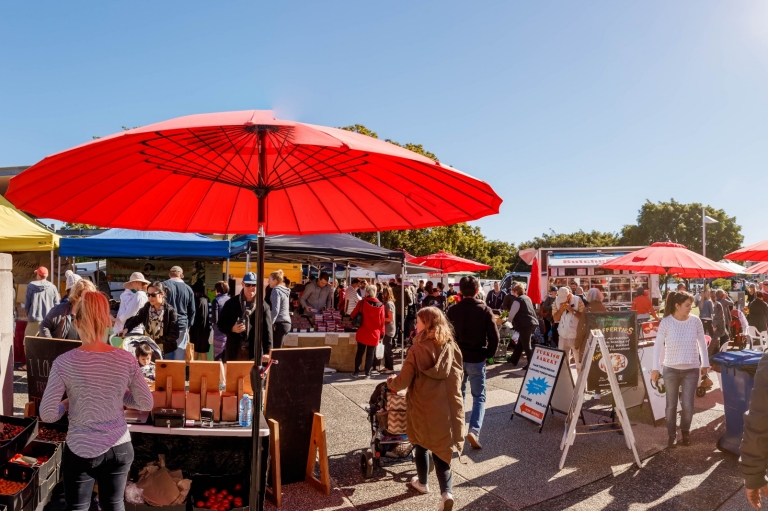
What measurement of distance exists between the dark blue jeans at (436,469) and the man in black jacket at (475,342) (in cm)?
134

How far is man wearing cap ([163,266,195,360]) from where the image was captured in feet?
24.9

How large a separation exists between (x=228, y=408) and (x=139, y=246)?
730 centimetres

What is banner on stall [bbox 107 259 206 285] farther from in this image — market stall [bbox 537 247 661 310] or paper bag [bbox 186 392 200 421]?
paper bag [bbox 186 392 200 421]

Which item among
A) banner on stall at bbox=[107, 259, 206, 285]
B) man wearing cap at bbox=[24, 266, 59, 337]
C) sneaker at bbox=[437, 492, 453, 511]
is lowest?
sneaker at bbox=[437, 492, 453, 511]

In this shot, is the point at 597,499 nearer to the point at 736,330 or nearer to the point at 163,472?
the point at 163,472

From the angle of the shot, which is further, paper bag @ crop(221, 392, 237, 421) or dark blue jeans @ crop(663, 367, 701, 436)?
dark blue jeans @ crop(663, 367, 701, 436)

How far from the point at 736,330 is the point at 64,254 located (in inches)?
659

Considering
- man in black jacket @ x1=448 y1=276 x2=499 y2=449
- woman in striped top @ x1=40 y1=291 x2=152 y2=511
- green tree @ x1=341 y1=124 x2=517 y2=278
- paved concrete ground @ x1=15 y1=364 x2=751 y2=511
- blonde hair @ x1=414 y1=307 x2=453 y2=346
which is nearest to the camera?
woman in striped top @ x1=40 y1=291 x2=152 y2=511

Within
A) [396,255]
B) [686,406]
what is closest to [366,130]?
[396,255]

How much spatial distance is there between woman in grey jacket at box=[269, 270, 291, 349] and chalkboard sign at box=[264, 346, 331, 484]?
3.70 meters

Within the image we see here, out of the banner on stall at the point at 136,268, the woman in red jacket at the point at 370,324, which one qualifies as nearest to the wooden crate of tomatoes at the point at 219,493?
the woman in red jacket at the point at 370,324

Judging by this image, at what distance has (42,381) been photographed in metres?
5.01

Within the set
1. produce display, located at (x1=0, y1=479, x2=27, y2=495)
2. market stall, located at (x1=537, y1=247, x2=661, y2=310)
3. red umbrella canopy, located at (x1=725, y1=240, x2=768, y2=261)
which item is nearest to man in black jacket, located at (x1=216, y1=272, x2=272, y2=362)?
produce display, located at (x1=0, y1=479, x2=27, y2=495)

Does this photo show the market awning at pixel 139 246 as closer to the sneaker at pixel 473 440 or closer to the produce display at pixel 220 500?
the sneaker at pixel 473 440
